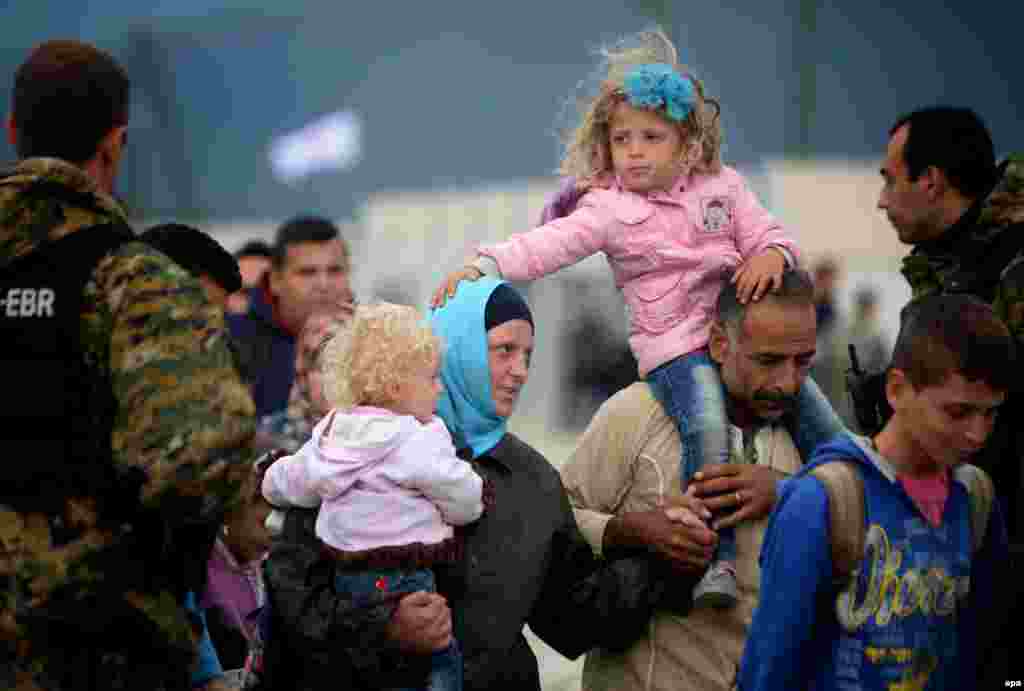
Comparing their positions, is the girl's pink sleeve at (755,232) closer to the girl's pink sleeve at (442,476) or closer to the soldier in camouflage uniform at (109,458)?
the girl's pink sleeve at (442,476)

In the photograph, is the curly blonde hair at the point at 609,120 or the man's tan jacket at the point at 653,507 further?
the curly blonde hair at the point at 609,120

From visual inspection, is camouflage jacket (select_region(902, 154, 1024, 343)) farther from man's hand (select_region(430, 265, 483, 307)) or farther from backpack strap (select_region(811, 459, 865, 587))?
man's hand (select_region(430, 265, 483, 307))

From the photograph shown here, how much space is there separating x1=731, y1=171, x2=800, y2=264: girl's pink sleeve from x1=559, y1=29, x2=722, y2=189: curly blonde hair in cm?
14

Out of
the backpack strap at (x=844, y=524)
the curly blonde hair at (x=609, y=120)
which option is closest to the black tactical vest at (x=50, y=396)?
the backpack strap at (x=844, y=524)

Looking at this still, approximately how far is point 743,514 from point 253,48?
2665 cm

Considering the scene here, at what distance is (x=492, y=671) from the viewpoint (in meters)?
3.71

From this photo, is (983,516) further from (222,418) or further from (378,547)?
(222,418)

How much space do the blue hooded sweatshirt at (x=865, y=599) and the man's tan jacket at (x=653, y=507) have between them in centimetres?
65

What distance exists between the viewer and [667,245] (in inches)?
165

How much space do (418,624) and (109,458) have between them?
2.77ft

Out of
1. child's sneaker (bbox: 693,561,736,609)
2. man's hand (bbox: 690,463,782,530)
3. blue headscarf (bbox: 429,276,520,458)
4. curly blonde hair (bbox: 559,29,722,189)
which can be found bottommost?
child's sneaker (bbox: 693,561,736,609)

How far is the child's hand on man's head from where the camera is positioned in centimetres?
404

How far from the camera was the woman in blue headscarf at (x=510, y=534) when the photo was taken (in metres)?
3.76

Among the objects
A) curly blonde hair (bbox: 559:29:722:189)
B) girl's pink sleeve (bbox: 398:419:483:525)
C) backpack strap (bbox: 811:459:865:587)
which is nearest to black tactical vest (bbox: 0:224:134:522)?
girl's pink sleeve (bbox: 398:419:483:525)
